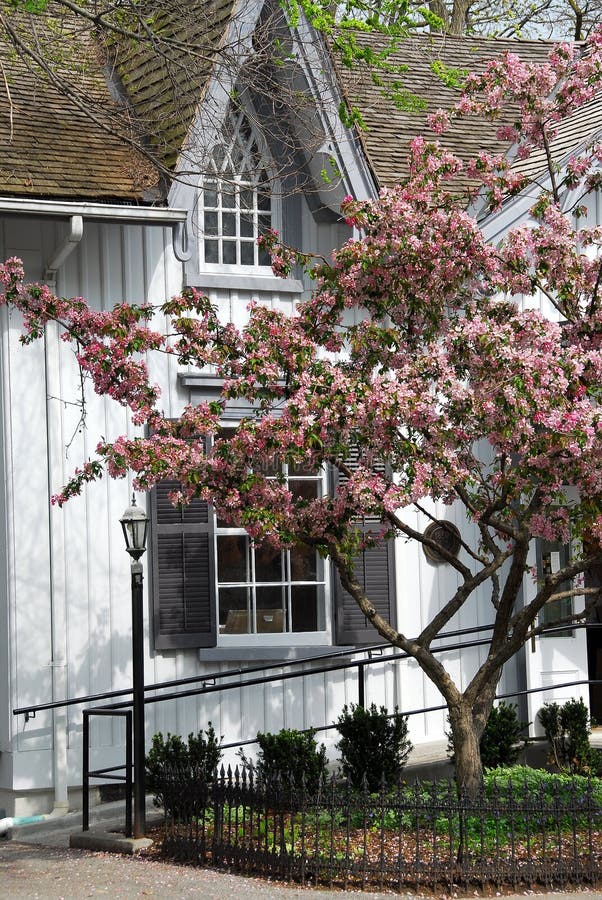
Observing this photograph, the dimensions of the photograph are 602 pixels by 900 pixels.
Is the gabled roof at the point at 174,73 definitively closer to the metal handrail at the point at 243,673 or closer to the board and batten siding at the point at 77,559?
the board and batten siding at the point at 77,559

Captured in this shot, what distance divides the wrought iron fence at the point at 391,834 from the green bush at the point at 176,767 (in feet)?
0.27

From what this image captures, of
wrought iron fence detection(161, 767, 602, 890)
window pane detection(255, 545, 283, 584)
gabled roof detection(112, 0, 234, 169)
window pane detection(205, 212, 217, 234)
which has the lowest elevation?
wrought iron fence detection(161, 767, 602, 890)

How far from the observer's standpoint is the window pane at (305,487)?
12.4 m

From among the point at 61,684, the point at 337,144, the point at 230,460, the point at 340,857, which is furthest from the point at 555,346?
the point at 61,684

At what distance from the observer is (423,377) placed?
8.27m

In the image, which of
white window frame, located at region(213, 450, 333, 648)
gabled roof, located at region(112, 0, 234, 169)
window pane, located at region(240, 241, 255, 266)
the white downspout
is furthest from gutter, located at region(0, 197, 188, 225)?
white window frame, located at region(213, 450, 333, 648)

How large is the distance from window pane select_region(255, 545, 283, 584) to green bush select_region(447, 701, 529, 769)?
219 centimetres

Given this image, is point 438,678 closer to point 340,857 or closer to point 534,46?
point 340,857

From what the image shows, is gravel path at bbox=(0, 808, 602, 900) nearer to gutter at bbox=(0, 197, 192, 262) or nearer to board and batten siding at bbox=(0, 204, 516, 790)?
board and batten siding at bbox=(0, 204, 516, 790)

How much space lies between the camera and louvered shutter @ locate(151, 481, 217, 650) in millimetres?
11711

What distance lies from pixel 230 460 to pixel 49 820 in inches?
158

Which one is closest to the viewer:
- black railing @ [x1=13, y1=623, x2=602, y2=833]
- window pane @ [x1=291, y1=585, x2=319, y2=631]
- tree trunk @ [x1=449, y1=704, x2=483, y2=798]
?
tree trunk @ [x1=449, y1=704, x2=483, y2=798]

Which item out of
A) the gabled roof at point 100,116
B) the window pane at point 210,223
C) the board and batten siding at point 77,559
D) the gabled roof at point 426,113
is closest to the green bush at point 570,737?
the board and batten siding at point 77,559

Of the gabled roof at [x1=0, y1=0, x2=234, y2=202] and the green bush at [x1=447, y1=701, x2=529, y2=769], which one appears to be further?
the gabled roof at [x1=0, y1=0, x2=234, y2=202]
